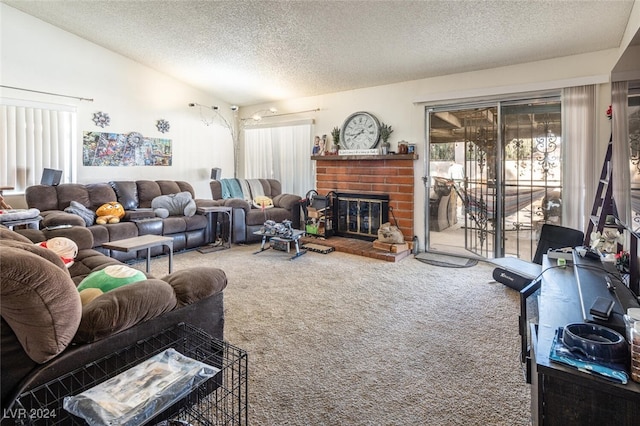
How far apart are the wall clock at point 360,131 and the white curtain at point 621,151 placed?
3282 mm

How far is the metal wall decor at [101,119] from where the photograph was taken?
5266 mm

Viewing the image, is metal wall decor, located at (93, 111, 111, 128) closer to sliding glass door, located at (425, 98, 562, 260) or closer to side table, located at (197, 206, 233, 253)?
side table, located at (197, 206, 233, 253)

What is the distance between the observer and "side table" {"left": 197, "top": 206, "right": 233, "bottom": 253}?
529 centimetres

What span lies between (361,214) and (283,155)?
201cm

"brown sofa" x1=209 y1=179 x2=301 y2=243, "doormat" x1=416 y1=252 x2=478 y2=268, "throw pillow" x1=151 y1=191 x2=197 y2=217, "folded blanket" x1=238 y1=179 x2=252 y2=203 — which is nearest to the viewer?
"doormat" x1=416 y1=252 x2=478 y2=268

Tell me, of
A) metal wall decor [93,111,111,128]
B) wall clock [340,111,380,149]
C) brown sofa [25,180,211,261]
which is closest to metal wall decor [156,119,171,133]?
metal wall decor [93,111,111,128]

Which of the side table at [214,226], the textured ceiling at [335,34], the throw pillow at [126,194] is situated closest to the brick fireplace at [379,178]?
the textured ceiling at [335,34]

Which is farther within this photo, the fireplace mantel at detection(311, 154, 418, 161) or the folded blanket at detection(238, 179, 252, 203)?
the folded blanket at detection(238, 179, 252, 203)

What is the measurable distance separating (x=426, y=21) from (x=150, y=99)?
449 centimetres

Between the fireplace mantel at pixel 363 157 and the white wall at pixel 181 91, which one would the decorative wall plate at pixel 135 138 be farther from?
the fireplace mantel at pixel 363 157

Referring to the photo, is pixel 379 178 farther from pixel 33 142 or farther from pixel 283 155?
pixel 33 142

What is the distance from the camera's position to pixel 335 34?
4.00 m

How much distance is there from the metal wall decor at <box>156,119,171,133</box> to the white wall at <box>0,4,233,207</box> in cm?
5

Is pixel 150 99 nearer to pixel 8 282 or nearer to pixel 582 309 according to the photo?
pixel 8 282
